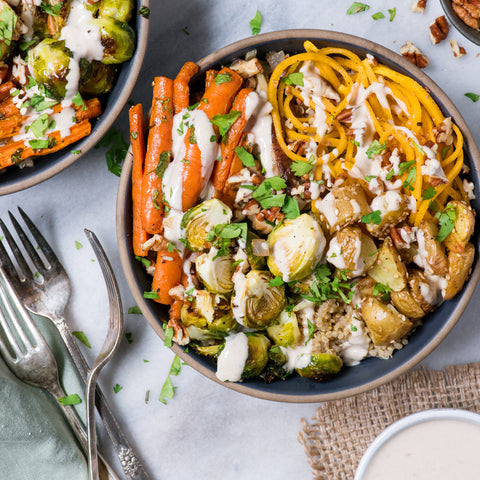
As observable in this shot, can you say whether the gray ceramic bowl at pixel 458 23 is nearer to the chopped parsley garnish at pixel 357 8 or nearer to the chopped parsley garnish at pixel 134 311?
the chopped parsley garnish at pixel 357 8

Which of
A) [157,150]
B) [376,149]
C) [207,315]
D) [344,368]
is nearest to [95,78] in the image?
[157,150]

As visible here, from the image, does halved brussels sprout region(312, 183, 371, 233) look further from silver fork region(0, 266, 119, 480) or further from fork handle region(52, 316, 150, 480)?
silver fork region(0, 266, 119, 480)

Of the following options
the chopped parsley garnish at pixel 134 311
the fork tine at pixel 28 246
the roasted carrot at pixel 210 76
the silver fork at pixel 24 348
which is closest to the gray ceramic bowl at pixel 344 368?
the roasted carrot at pixel 210 76

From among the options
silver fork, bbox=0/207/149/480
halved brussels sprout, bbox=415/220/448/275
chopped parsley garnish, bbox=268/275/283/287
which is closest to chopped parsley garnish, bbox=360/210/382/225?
halved brussels sprout, bbox=415/220/448/275

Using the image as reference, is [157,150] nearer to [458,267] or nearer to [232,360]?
[232,360]

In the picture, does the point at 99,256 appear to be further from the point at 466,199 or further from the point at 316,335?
the point at 466,199

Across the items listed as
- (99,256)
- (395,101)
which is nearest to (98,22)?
(99,256)
